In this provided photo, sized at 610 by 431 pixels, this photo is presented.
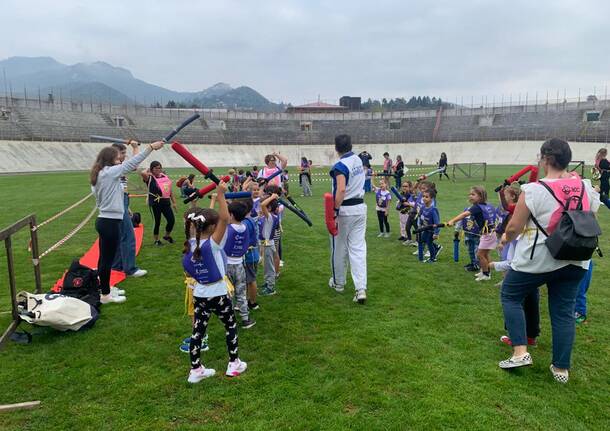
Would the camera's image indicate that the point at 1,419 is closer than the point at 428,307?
Yes

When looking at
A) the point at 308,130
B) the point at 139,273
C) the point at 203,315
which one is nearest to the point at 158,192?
the point at 139,273

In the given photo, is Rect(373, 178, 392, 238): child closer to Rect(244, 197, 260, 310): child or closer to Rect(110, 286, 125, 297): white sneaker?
Rect(244, 197, 260, 310): child

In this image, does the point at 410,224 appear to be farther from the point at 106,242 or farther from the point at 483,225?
the point at 106,242

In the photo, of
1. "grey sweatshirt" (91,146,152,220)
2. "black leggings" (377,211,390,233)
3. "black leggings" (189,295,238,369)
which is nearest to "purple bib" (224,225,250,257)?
"black leggings" (189,295,238,369)

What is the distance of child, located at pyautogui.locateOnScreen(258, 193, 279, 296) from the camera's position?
21.6 ft

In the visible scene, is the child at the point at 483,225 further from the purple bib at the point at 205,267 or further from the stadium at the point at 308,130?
the stadium at the point at 308,130

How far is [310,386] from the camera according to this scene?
4148 millimetres

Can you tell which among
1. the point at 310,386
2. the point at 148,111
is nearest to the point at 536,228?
the point at 310,386

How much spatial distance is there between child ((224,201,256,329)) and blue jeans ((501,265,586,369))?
9.96ft

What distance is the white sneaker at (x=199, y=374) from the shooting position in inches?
168

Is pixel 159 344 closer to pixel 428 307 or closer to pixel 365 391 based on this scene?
pixel 365 391

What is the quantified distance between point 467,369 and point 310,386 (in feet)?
5.52

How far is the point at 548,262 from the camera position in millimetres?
3953

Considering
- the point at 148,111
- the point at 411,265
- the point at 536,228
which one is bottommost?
the point at 411,265
